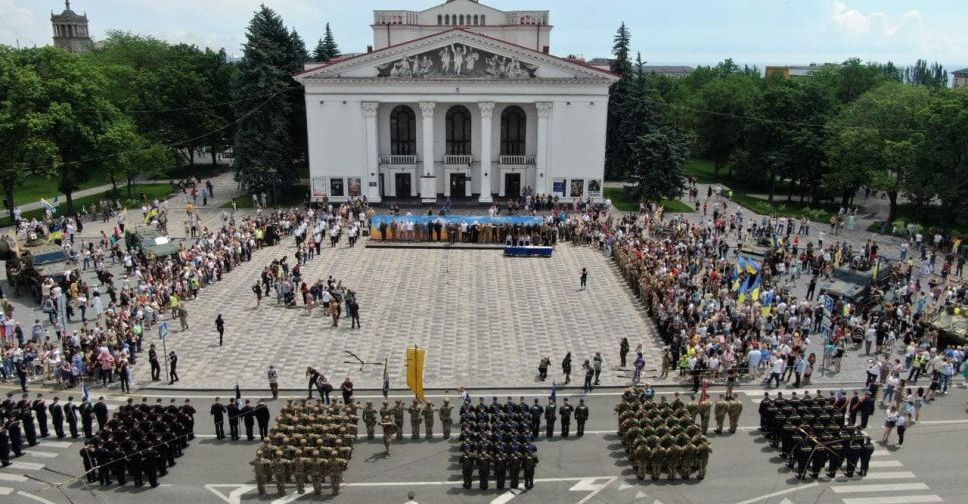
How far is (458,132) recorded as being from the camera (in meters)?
59.8

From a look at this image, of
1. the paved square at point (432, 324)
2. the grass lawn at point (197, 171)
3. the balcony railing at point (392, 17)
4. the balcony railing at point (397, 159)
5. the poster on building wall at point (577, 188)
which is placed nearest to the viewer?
the paved square at point (432, 324)

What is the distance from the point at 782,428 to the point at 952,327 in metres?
14.4

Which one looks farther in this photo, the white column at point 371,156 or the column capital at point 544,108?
the column capital at point 544,108

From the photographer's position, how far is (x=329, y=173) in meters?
57.9

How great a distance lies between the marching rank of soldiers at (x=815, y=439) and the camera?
20.9 metres

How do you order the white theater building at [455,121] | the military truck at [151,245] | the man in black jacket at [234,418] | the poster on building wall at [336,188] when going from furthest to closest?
A: the poster on building wall at [336,188] → the white theater building at [455,121] → the military truck at [151,245] → the man in black jacket at [234,418]

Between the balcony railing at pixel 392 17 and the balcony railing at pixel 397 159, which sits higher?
the balcony railing at pixel 392 17

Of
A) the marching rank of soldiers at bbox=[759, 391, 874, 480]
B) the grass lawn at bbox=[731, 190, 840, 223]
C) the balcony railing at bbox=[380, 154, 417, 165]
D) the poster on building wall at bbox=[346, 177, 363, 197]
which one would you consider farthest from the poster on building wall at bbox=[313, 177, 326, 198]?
the marching rank of soldiers at bbox=[759, 391, 874, 480]

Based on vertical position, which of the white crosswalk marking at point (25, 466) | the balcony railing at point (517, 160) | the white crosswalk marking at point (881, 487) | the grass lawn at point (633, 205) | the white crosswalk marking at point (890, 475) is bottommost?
the white crosswalk marking at point (881, 487)

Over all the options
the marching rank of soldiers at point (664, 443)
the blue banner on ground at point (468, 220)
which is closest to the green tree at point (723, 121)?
the blue banner on ground at point (468, 220)

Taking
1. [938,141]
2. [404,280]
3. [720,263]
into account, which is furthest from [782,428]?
[938,141]

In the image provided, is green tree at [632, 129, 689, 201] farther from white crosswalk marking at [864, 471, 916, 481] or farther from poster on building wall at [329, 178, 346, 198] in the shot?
white crosswalk marking at [864, 471, 916, 481]

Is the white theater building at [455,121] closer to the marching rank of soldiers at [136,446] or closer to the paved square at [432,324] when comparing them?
the paved square at [432,324]

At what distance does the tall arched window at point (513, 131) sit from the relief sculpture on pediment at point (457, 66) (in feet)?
14.1
